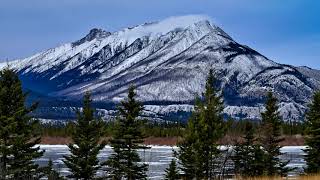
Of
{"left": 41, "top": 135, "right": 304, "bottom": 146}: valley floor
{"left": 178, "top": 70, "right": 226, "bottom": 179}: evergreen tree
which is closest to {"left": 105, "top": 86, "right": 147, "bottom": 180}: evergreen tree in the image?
{"left": 178, "top": 70, "right": 226, "bottom": 179}: evergreen tree

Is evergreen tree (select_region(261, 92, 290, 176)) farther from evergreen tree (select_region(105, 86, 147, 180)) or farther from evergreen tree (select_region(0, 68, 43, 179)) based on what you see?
evergreen tree (select_region(0, 68, 43, 179))

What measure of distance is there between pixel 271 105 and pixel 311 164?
831 cm

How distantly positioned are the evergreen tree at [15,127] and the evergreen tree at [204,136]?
43.1ft

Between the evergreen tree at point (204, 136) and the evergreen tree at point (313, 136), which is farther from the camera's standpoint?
the evergreen tree at point (313, 136)

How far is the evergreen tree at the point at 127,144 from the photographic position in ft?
142

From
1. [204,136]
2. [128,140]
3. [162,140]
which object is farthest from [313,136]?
[162,140]

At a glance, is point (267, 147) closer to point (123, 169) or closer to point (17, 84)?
point (123, 169)

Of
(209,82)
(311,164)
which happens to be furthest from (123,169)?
(311,164)

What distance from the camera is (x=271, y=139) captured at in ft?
168

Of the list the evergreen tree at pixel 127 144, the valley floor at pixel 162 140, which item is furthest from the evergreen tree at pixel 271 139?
the valley floor at pixel 162 140

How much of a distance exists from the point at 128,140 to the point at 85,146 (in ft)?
13.7

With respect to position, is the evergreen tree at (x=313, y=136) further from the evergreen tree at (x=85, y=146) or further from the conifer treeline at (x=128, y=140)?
the evergreen tree at (x=85, y=146)

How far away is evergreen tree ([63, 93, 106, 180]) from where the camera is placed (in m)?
40.7

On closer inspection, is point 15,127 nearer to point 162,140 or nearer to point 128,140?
point 128,140
